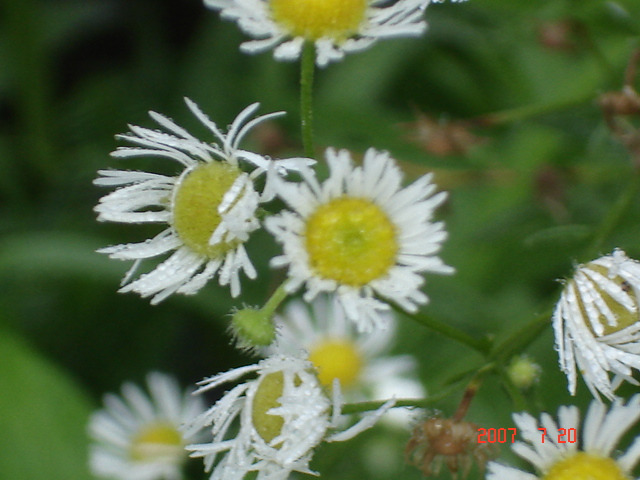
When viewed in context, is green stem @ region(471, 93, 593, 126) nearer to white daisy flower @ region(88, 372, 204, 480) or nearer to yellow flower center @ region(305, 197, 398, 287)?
yellow flower center @ region(305, 197, 398, 287)

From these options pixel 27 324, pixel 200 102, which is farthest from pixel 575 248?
pixel 27 324

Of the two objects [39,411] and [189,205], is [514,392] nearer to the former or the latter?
[189,205]

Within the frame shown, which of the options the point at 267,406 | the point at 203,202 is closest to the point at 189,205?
the point at 203,202

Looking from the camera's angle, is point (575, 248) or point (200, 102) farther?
point (200, 102)

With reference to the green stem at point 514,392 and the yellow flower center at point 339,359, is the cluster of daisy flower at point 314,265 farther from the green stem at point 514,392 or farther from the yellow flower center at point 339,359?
the yellow flower center at point 339,359

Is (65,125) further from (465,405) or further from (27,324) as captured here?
(465,405)

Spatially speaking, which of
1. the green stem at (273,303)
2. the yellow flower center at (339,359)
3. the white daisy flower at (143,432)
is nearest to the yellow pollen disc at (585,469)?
the green stem at (273,303)
